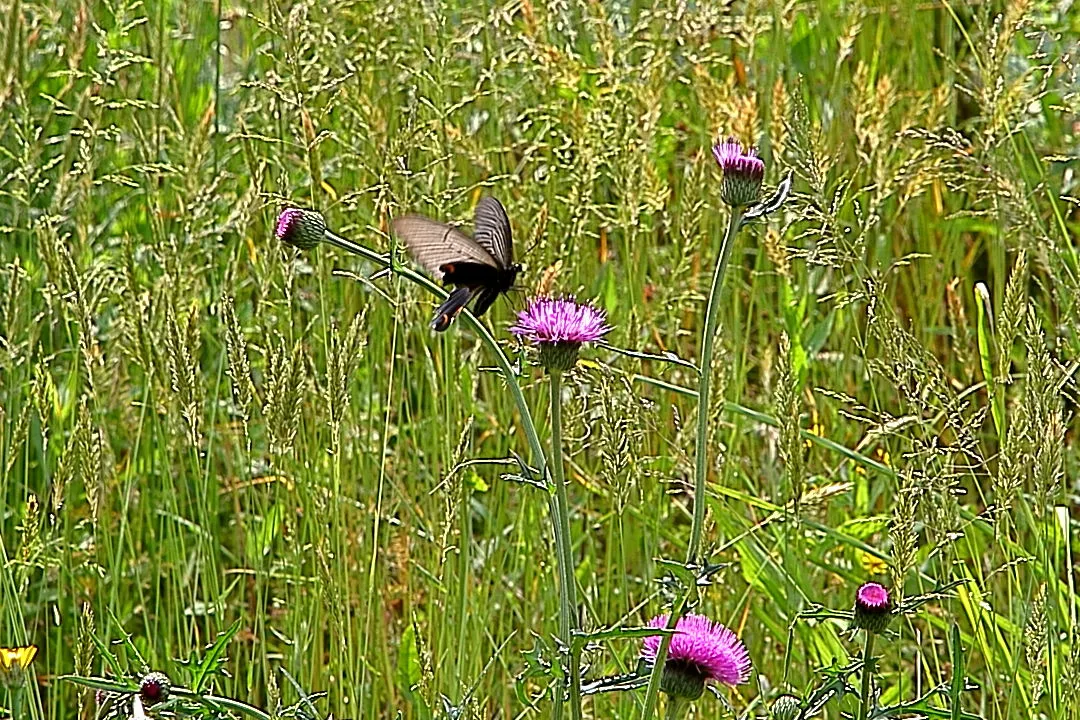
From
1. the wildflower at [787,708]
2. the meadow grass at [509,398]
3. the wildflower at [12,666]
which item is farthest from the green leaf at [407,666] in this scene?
the wildflower at [787,708]

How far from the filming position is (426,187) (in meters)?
1.73

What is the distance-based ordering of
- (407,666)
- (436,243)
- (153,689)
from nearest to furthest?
(153,689) → (436,243) → (407,666)

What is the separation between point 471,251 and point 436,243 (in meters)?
0.03

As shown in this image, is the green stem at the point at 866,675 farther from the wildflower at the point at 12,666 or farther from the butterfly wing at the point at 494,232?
the wildflower at the point at 12,666

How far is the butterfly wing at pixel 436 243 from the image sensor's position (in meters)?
1.07

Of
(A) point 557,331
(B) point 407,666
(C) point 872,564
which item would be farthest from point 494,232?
(C) point 872,564

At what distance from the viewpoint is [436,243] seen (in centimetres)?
108

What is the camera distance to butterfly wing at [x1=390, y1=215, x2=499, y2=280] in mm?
1068

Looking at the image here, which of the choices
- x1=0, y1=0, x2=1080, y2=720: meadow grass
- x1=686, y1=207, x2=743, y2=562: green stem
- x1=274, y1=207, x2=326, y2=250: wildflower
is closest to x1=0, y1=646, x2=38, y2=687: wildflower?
x1=0, y1=0, x2=1080, y2=720: meadow grass

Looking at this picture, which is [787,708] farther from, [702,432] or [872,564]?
[872,564]

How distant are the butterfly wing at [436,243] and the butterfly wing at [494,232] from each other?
0.03 ft

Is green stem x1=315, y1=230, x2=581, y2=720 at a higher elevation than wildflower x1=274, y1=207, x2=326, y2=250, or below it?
below

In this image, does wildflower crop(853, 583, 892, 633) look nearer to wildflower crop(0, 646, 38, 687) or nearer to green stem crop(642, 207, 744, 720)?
green stem crop(642, 207, 744, 720)

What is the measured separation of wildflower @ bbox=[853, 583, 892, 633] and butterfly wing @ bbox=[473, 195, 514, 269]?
35 cm
